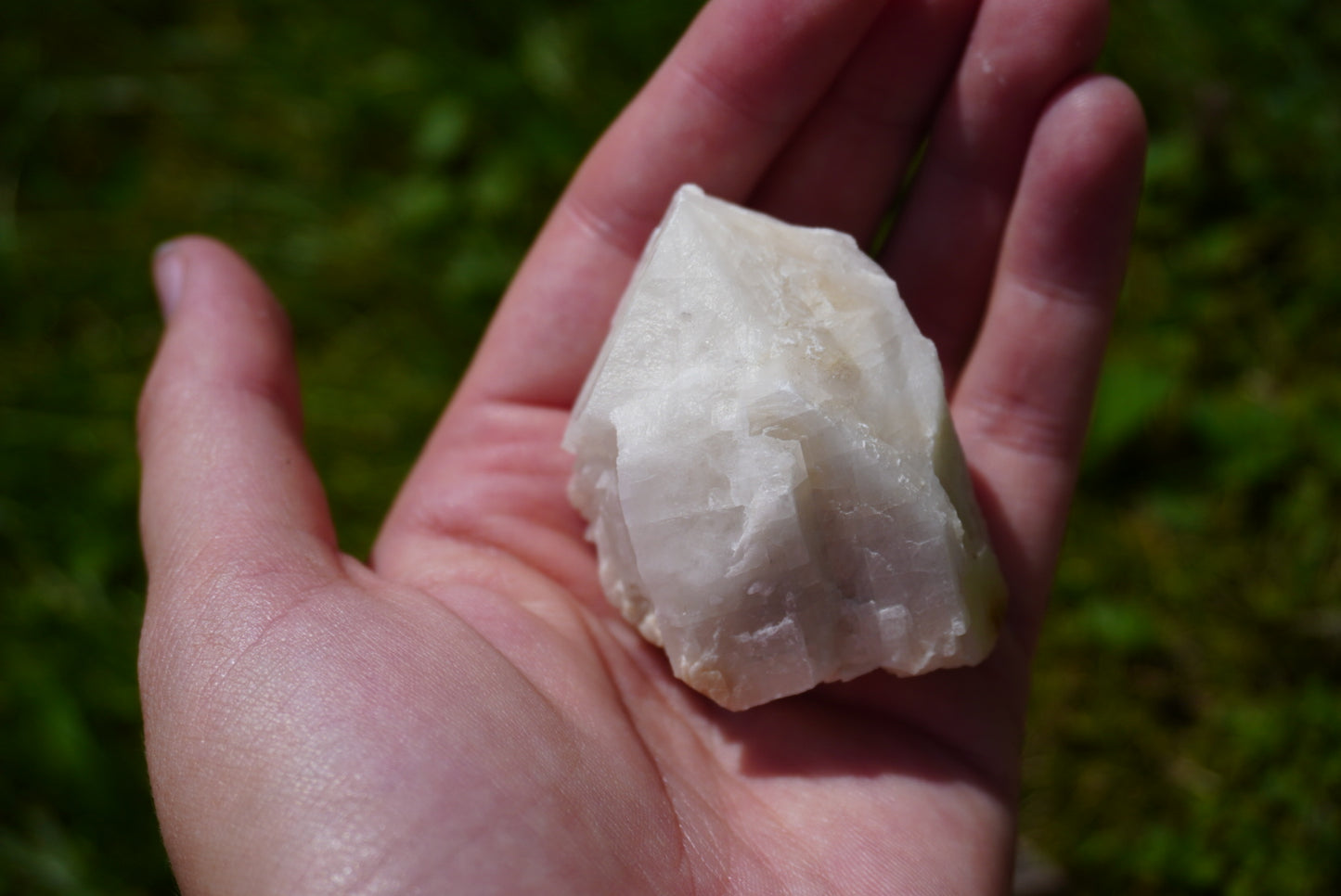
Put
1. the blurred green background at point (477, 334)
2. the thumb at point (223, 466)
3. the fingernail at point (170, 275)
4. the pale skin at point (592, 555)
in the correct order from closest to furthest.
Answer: the pale skin at point (592, 555) → the thumb at point (223, 466) → the fingernail at point (170, 275) → the blurred green background at point (477, 334)

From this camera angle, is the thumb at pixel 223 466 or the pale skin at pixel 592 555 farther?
the thumb at pixel 223 466

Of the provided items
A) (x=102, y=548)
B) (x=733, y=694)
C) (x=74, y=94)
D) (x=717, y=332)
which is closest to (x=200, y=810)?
(x=733, y=694)

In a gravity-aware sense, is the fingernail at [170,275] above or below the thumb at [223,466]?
above

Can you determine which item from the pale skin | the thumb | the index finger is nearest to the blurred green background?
the pale skin

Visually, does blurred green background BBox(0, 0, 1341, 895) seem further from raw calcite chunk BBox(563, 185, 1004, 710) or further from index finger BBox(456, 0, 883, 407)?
raw calcite chunk BBox(563, 185, 1004, 710)

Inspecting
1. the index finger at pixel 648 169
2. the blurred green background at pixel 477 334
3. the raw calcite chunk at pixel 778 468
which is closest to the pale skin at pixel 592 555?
the index finger at pixel 648 169

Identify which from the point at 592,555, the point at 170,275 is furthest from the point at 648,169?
the point at 170,275

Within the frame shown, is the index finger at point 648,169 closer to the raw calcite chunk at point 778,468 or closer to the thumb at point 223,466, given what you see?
the raw calcite chunk at point 778,468

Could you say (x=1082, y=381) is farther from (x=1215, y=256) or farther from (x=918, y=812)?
(x=1215, y=256)
